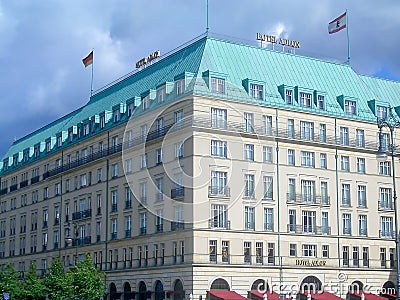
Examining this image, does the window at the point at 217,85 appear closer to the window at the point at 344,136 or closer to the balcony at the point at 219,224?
the balcony at the point at 219,224

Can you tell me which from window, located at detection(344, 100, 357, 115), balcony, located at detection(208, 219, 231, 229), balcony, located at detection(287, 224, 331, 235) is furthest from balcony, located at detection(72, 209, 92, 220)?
window, located at detection(344, 100, 357, 115)

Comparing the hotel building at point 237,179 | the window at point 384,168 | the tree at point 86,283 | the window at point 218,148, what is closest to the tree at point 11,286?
the hotel building at point 237,179

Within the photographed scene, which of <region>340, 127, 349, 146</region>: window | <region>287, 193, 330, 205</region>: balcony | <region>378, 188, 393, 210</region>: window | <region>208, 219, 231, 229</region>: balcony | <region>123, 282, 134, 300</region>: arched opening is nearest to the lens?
<region>208, 219, 231, 229</region>: balcony

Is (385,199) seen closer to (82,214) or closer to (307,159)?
(307,159)

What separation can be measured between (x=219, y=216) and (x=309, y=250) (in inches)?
426

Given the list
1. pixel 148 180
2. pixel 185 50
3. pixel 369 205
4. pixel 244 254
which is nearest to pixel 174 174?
pixel 148 180

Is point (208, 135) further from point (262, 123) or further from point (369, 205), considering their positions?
point (369, 205)

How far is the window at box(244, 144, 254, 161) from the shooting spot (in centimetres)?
6994

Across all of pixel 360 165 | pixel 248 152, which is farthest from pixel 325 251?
pixel 248 152

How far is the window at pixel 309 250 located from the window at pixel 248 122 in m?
12.4

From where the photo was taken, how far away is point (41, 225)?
319ft

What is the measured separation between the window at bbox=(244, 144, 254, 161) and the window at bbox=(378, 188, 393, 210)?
646 inches

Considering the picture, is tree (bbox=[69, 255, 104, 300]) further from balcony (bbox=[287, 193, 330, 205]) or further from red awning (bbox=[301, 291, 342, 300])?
balcony (bbox=[287, 193, 330, 205])

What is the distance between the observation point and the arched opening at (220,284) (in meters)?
65.7
